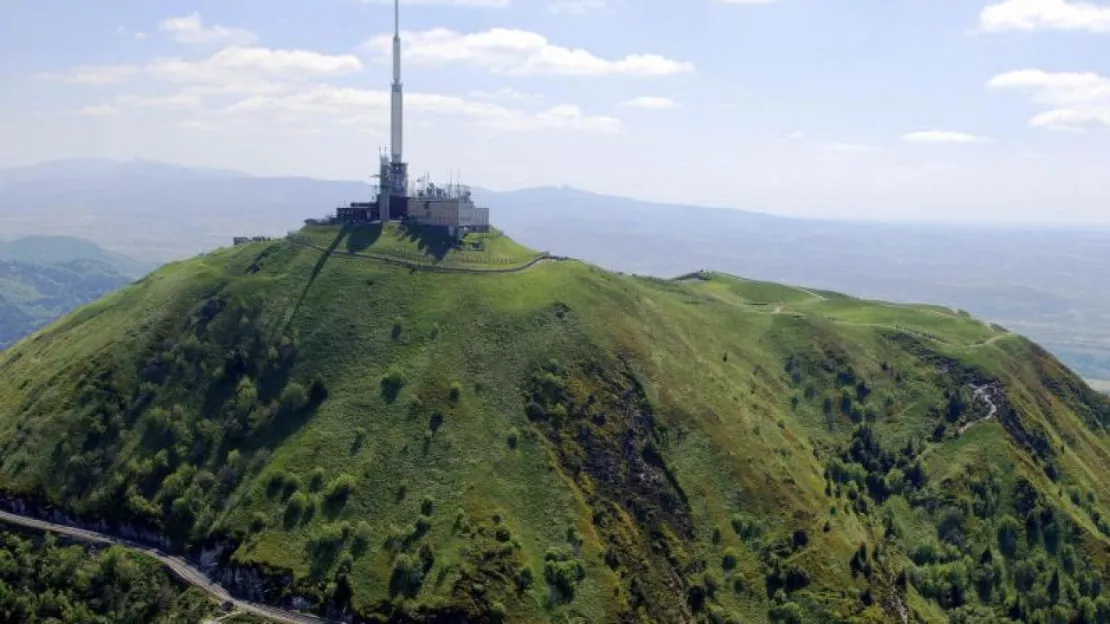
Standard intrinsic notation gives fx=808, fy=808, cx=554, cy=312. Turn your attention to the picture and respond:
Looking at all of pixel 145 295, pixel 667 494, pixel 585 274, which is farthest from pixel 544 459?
pixel 145 295

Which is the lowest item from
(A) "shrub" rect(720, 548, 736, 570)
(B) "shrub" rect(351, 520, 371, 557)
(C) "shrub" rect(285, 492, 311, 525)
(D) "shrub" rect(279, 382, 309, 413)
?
(A) "shrub" rect(720, 548, 736, 570)

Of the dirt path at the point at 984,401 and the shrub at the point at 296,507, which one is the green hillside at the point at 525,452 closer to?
the shrub at the point at 296,507

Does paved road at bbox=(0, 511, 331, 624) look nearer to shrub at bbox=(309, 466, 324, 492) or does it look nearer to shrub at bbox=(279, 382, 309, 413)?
shrub at bbox=(309, 466, 324, 492)

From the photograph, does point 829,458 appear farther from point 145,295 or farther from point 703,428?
point 145,295

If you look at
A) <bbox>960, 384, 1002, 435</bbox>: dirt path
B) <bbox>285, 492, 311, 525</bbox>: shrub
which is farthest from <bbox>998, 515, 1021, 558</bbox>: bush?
<bbox>285, 492, 311, 525</bbox>: shrub

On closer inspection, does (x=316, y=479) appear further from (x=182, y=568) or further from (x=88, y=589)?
(x=88, y=589)

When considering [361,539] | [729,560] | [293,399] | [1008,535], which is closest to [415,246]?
[293,399]
